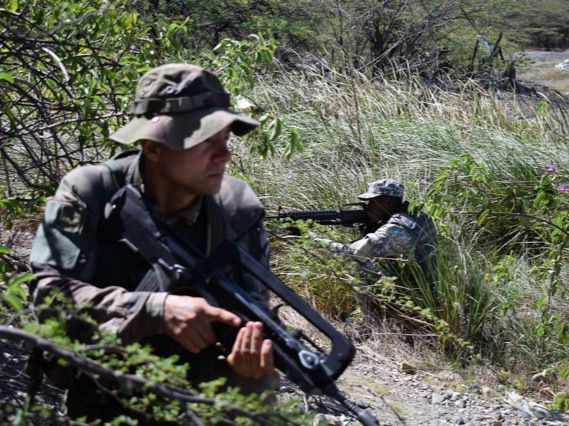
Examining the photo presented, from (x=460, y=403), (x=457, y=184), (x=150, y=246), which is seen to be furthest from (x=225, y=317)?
(x=457, y=184)

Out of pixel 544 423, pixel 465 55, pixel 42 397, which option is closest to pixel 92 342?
pixel 42 397

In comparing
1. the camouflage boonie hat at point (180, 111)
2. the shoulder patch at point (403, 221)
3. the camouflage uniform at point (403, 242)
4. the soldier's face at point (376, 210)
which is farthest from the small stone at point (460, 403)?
the camouflage boonie hat at point (180, 111)

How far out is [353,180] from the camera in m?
8.21

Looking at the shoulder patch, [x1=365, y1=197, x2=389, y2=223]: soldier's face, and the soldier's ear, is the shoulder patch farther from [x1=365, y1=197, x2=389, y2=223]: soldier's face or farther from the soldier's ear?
the soldier's ear

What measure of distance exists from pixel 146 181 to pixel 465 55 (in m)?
13.1

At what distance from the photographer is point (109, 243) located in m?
2.63

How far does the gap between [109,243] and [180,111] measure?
375 mm

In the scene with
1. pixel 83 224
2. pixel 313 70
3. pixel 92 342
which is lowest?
pixel 313 70

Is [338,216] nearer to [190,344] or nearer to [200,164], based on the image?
[200,164]

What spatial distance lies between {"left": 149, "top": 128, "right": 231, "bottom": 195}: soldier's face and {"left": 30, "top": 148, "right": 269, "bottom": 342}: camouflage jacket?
99 millimetres

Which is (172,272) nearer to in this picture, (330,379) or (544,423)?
(330,379)

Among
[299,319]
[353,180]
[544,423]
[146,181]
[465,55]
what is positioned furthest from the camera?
[465,55]

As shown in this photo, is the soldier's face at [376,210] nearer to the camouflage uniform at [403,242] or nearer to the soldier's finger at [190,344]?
the camouflage uniform at [403,242]

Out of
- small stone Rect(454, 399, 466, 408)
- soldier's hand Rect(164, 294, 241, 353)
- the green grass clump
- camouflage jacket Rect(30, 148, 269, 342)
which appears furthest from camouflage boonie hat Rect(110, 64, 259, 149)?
small stone Rect(454, 399, 466, 408)
